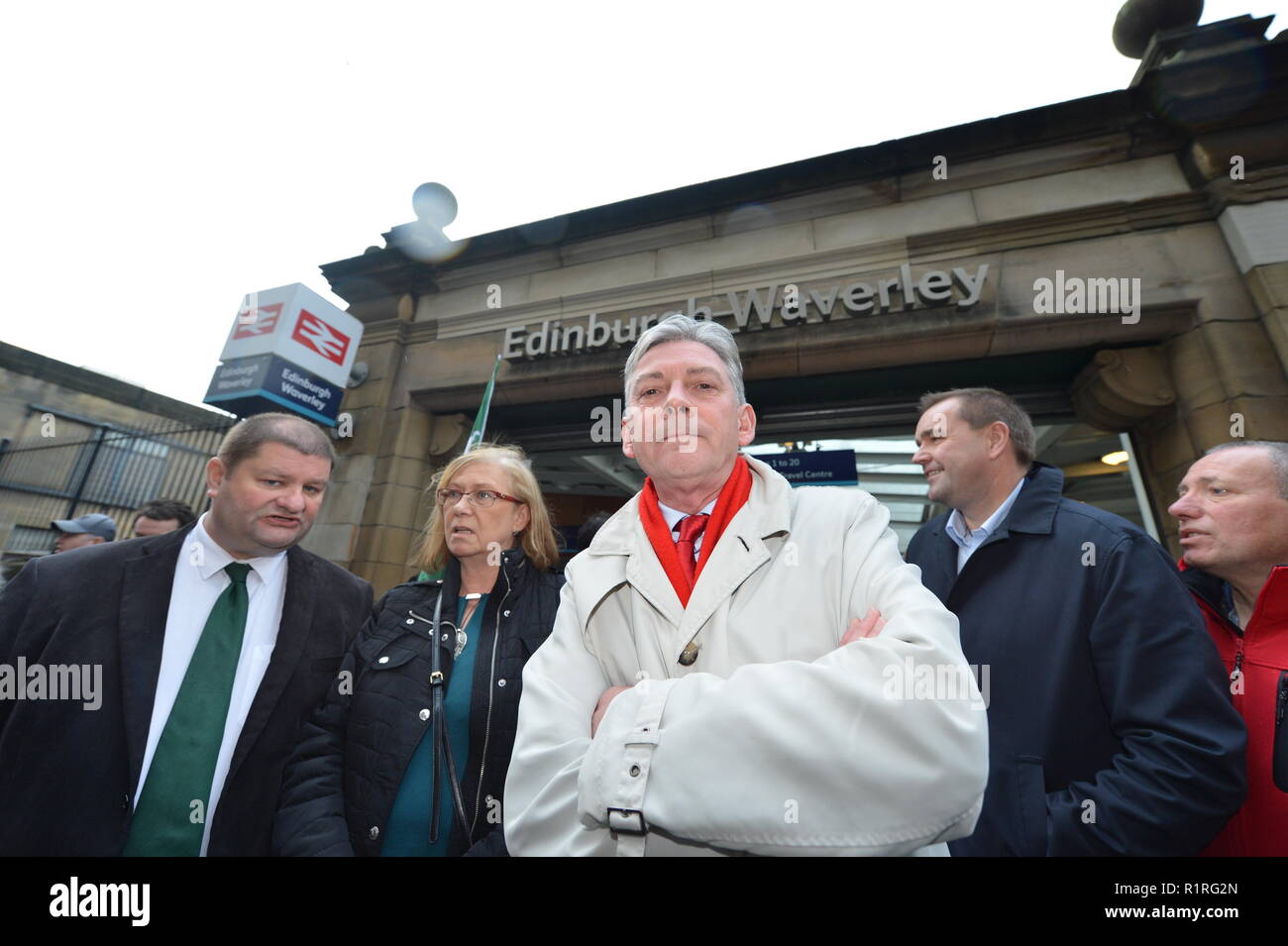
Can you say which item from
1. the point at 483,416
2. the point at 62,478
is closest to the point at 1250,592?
the point at 483,416

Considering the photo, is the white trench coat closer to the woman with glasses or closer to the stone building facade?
the woman with glasses

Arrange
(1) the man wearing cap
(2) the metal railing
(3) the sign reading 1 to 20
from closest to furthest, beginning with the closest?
1. (1) the man wearing cap
2. (3) the sign reading 1 to 20
3. (2) the metal railing

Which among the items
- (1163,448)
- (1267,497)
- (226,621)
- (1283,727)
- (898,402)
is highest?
(898,402)

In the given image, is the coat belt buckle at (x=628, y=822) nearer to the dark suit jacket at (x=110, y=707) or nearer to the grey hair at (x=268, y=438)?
the dark suit jacket at (x=110, y=707)

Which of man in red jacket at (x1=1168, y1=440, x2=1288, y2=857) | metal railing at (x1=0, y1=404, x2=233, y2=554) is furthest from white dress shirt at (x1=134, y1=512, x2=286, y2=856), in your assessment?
metal railing at (x1=0, y1=404, x2=233, y2=554)

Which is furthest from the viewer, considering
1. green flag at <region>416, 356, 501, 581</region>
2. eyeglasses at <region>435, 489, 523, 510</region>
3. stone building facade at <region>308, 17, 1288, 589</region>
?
green flag at <region>416, 356, 501, 581</region>

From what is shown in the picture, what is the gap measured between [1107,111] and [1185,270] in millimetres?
1822

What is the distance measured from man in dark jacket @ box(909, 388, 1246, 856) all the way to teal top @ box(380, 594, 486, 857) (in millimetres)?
1825

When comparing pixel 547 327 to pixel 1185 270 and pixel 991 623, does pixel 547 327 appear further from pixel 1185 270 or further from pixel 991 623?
pixel 1185 270

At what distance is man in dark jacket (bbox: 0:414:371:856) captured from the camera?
72.4 inches
